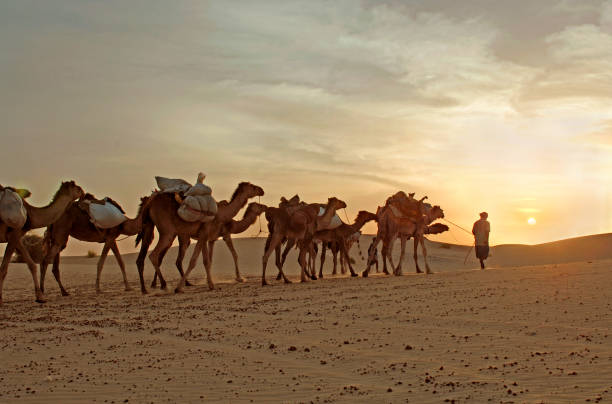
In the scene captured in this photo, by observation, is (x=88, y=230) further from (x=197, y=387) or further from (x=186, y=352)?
(x=197, y=387)

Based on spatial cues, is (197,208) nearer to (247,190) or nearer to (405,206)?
(247,190)

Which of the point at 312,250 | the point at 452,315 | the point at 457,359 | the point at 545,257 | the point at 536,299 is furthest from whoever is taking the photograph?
the point at 545,257

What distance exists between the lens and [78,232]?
20391mm

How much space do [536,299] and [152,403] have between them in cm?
772

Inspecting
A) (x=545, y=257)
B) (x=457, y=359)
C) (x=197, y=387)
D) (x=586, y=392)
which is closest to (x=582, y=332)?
(x=457, y=359)

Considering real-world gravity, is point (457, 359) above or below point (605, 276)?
below

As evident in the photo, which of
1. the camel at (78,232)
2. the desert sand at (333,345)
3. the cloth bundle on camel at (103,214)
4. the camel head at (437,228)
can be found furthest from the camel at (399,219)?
the cloth bundle on camel at (103,214)

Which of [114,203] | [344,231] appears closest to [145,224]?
[114,203]

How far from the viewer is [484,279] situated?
1659 centimetres

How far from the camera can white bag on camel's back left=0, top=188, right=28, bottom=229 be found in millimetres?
16016

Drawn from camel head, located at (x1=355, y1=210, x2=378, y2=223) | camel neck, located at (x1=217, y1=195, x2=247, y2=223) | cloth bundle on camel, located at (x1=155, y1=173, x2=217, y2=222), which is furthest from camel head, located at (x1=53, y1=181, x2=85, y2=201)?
camel head, located at (x1=355, y1=210, x2=378, y2=223)

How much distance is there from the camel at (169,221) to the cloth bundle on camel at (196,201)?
25 cm

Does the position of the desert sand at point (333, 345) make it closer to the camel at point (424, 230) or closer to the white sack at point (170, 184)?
the white sack at point (170, 184)

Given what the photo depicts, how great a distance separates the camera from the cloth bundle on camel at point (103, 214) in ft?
64.6
